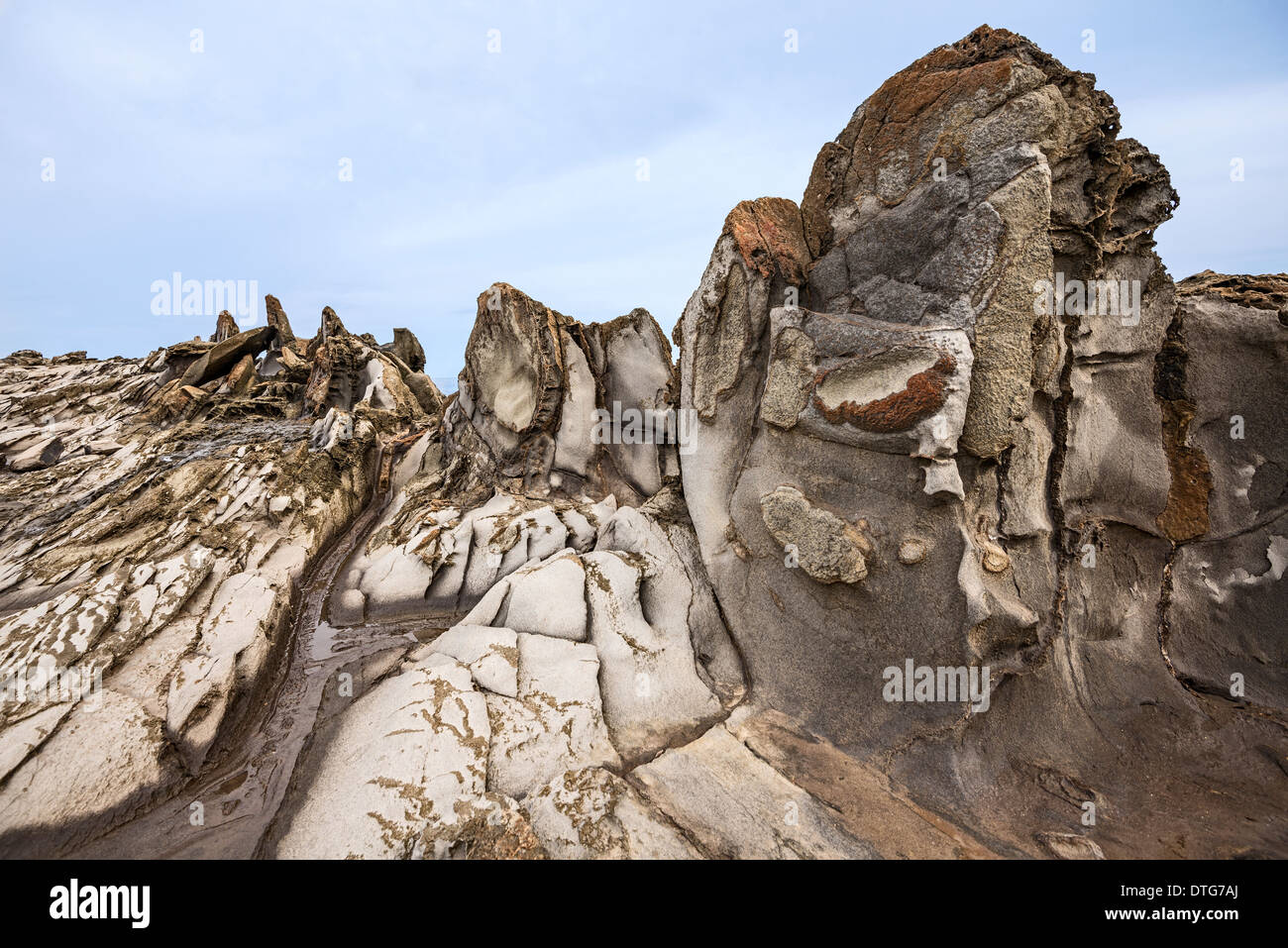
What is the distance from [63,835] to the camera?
125 inches

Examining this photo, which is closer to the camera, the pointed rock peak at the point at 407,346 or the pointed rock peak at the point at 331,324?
the pointed rock peak at the point at 331,324

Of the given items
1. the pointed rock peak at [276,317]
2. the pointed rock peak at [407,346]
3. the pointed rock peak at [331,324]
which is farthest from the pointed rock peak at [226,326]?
the pointed rock peak at [331,324]

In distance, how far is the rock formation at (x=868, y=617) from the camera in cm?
323

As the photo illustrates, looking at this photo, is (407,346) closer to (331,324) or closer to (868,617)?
(331,324)

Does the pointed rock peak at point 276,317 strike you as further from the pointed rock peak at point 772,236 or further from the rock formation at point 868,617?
the pointed rock peak at point 772,236

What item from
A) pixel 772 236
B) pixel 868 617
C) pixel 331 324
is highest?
→ pixel 331 324

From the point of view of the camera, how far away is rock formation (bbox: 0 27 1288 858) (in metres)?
3.23

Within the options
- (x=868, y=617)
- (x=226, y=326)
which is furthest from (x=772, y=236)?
(x=226, y=326)

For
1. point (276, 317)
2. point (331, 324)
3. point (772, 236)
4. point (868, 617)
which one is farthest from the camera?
point (276, 317)

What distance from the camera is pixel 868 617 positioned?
12.9 ft

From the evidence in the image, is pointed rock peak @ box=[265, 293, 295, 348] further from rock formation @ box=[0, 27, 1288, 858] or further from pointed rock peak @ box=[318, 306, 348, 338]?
rock formation @ box=[0, 27, 1288, 858]

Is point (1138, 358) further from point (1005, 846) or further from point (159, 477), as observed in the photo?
point (159, 477)

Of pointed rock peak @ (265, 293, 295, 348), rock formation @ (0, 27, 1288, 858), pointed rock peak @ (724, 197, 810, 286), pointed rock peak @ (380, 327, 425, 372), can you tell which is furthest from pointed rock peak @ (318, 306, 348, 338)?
pointed rock peak @ (724, 197, 810, 286)

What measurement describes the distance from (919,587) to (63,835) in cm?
561
